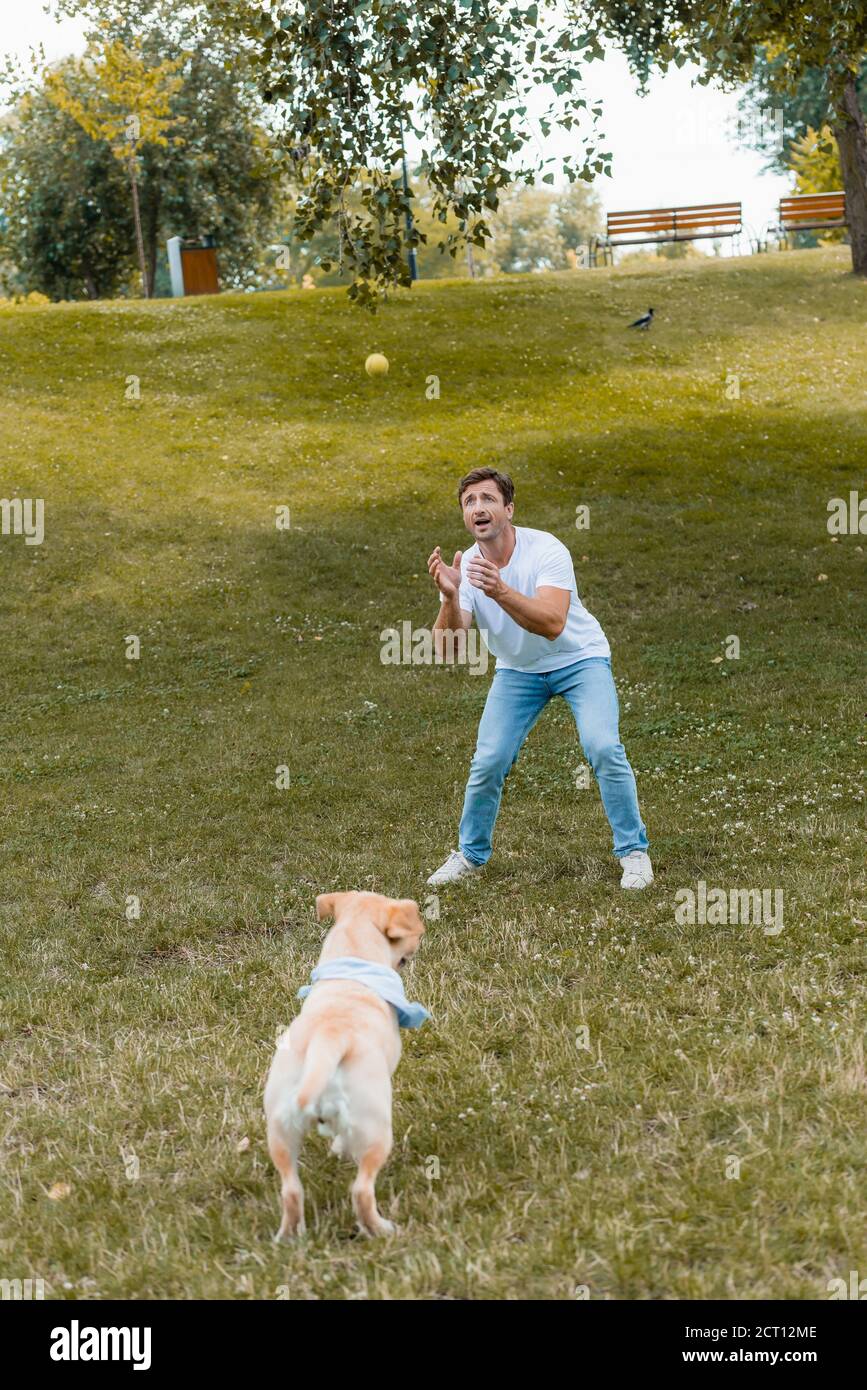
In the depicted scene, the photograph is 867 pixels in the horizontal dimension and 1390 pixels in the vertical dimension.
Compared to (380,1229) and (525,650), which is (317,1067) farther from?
(525,650)

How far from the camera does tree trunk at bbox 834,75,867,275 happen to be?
23.3 meters

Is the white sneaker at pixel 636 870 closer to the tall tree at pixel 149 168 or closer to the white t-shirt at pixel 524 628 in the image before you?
the white t-shirt at pixel 524 628

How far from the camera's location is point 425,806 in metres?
9.67

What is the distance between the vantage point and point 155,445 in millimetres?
21000

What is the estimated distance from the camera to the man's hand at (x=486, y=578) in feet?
20.3

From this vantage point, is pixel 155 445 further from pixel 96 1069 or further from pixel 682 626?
pixel 96 1069

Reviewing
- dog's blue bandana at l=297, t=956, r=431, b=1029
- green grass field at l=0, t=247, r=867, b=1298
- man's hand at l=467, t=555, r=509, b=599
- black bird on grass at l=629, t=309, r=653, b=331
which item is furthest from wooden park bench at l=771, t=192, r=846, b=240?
dog's blue bandana at l=297, t=956, r=431, b=1029

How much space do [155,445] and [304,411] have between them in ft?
9.79

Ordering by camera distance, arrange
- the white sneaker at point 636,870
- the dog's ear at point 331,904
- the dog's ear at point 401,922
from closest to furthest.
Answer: the dog's ear at point 401,922
the dog's ear at point 331,904
the white sneaker at point 636,870

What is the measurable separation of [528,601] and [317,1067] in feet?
11.4

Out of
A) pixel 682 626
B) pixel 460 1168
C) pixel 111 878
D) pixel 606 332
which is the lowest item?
pixel 460 1168

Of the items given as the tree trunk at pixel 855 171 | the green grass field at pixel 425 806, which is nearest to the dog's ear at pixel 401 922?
the green grass field at pixel 425 806

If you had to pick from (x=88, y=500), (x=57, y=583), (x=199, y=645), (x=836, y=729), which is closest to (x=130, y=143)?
(x=88, y=500)

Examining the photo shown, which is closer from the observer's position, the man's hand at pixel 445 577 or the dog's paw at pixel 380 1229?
the dog's paw at pixel 380 1229
